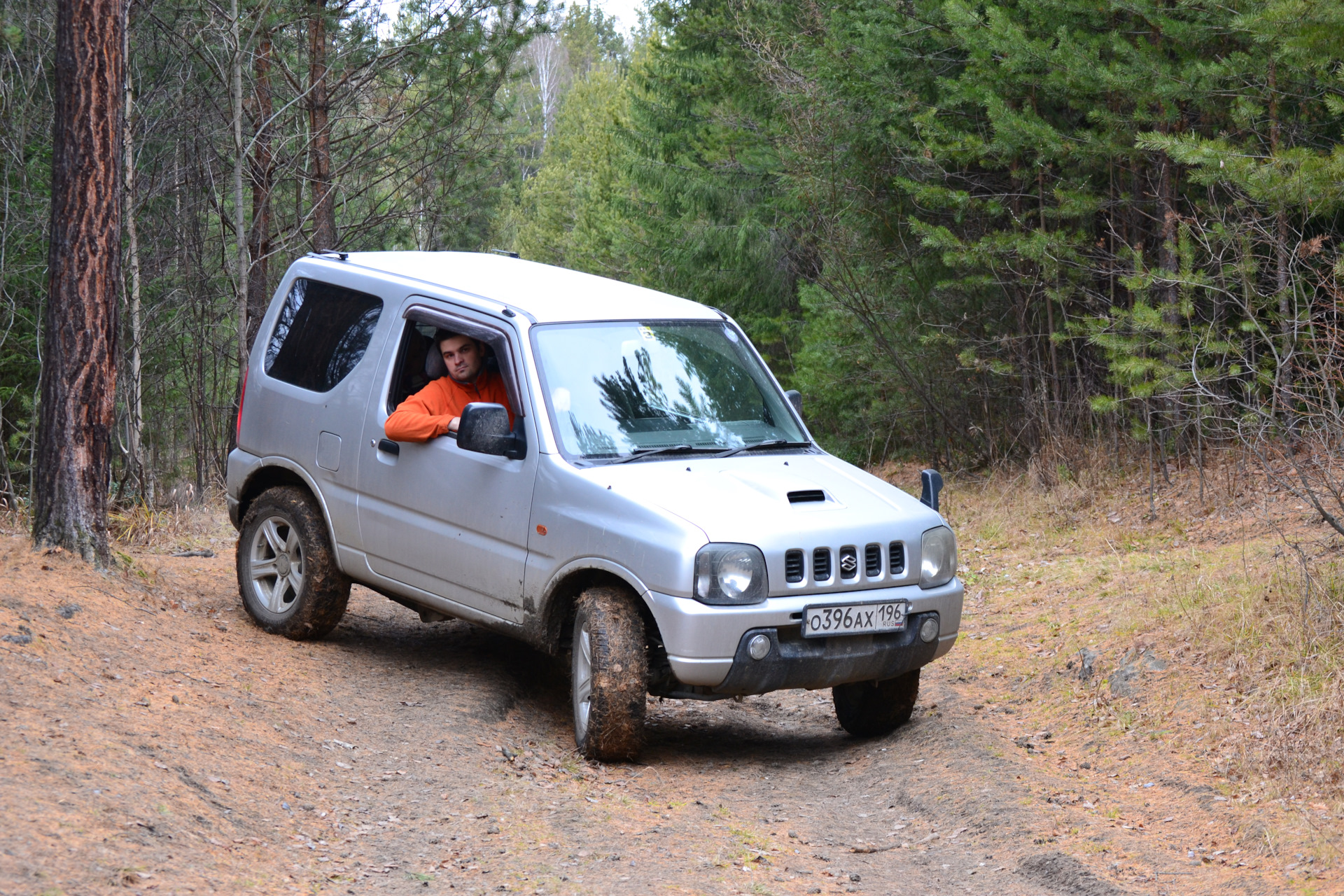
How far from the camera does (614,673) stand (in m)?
5.71

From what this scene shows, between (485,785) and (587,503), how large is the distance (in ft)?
4.45

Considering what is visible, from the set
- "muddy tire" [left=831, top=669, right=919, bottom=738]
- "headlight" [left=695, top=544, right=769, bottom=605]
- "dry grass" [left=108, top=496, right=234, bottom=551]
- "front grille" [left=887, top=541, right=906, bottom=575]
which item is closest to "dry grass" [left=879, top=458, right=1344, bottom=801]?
"muddy tire" [left=831, top=669, right=919, bottom=738]

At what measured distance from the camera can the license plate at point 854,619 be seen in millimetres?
5691

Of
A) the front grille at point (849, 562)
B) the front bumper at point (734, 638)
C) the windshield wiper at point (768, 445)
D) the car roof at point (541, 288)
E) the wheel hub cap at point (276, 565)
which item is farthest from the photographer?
the wheel hub cap at point (276, 565)

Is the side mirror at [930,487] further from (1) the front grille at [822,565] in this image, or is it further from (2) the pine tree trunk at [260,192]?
(2) the pine tree trunk at [260,192]

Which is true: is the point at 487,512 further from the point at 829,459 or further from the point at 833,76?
the point at 833,76

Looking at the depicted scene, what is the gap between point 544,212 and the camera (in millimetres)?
55531

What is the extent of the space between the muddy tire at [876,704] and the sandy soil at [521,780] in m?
0.12

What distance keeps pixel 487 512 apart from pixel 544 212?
166 ft

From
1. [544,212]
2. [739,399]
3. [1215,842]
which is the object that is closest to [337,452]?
[739,399]

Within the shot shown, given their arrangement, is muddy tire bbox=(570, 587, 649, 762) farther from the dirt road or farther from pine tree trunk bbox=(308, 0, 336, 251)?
pine tree trunk bbox=(308, 0, 336, 251)

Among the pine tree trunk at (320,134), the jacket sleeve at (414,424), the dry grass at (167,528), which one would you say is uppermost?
the pine tree trunk at (320,134)

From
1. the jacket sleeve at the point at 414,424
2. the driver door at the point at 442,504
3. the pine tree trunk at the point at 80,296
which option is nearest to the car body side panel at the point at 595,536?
the driver door at the point at 442,504

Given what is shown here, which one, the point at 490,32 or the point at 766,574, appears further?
the point at 490,32
